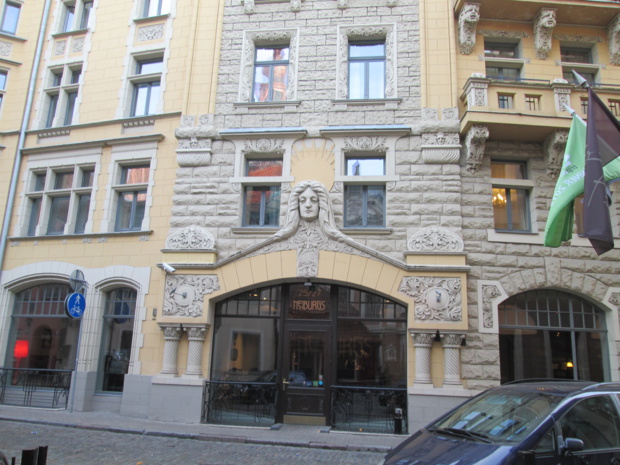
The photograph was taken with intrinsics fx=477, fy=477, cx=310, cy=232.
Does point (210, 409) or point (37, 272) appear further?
point (37, 272)

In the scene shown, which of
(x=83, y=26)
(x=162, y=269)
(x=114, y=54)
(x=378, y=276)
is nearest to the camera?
(x=378, y=276)

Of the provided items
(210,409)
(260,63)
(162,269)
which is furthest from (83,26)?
(210,409)

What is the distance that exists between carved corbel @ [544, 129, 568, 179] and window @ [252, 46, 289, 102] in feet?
25.1

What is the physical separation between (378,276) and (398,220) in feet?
5.46

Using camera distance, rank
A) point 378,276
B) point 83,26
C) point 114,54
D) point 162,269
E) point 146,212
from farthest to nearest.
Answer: point 83,26
point 114,54
point 146,212
point 162,269
point 378,276

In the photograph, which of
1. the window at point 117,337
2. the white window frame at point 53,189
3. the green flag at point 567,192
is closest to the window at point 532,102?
the green flag at point 567,192

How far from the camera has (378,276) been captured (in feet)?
41.1

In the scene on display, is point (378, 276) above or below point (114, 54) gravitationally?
below

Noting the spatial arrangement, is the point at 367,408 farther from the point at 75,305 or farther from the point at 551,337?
the point at 75,305

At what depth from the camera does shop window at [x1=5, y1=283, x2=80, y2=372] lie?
584 inches

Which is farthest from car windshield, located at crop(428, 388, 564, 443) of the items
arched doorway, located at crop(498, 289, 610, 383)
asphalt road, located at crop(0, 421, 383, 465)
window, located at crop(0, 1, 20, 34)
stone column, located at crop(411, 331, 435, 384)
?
window, located at crop(0, 1, 20, 34)

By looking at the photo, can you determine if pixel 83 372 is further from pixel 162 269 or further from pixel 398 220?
pixel 398 220

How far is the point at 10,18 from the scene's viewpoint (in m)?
18.2

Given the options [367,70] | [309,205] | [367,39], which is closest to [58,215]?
[309,205]
